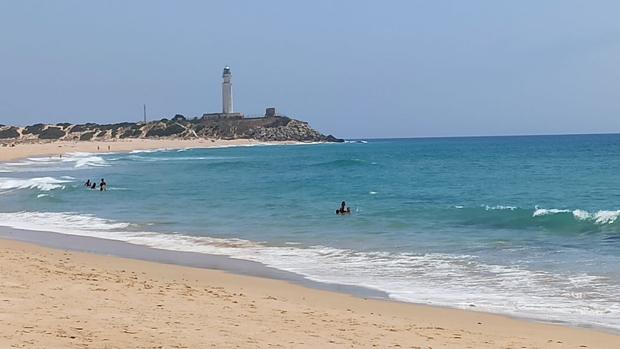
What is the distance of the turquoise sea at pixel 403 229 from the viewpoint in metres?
11.9

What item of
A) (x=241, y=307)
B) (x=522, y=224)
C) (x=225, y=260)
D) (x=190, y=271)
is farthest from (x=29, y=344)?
(x=522, y=224)

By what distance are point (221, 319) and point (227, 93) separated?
156 metres

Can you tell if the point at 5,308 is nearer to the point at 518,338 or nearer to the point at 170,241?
Result: the point at 518,338

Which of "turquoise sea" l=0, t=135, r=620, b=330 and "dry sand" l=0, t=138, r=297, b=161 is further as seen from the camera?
"dry sand" l=0, t=138, r=297, b=161

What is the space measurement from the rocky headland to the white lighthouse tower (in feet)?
19.0

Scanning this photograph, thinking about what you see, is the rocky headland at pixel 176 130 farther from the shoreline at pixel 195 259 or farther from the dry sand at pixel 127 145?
the shoreline at pixel 195 259

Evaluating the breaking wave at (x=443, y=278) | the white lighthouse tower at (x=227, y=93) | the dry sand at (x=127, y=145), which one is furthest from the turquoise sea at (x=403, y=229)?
the white lighthouse tower at (x=227, y=93)

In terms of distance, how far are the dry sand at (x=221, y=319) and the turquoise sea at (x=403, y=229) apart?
1147 mm

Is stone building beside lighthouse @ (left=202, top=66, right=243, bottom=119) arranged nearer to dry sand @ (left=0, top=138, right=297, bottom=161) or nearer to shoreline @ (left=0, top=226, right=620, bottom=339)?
dry sand @ (left=0, top=138, right=297, bottom=161)

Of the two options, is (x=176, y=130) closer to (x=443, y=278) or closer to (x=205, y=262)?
(x=205, y=262)

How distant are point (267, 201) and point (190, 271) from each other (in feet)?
55.2

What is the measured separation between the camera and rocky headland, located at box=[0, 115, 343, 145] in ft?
494

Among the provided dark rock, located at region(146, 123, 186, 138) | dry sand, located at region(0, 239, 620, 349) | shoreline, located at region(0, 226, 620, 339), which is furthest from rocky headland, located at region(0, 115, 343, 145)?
dry sand, located at region(0, 239, 620, 349)

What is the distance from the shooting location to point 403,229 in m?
20.6
